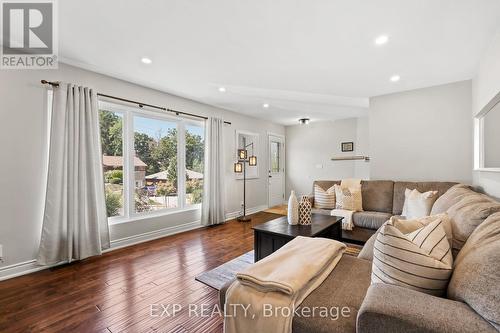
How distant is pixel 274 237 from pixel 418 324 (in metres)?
1.59

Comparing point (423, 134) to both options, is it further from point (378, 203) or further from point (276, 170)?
point (276, 170)

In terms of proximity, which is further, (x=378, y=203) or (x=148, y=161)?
(x=148, y=161)

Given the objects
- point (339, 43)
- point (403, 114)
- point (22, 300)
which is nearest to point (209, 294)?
point (22, 300)

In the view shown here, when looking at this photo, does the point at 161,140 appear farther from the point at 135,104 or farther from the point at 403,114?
the point at 403,114

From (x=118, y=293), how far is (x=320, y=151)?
5415 mm

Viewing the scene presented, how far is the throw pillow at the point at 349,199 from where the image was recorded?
347 centimetres

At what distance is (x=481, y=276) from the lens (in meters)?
0.82

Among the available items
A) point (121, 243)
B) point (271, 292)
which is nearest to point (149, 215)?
point (121, 243)

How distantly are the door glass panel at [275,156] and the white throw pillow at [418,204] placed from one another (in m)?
3.76

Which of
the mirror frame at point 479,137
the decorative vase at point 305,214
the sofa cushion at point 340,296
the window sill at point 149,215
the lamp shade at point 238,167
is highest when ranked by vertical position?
the mirror frame at point 479,137

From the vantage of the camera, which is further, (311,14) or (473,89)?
(473,89)

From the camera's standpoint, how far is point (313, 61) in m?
2.67

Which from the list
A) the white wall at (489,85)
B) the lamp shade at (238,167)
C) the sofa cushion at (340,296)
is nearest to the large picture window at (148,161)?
the lamp shade at (238,167)

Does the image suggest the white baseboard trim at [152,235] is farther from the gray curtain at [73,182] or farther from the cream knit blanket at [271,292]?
the cream knit blanket at [271,292]
